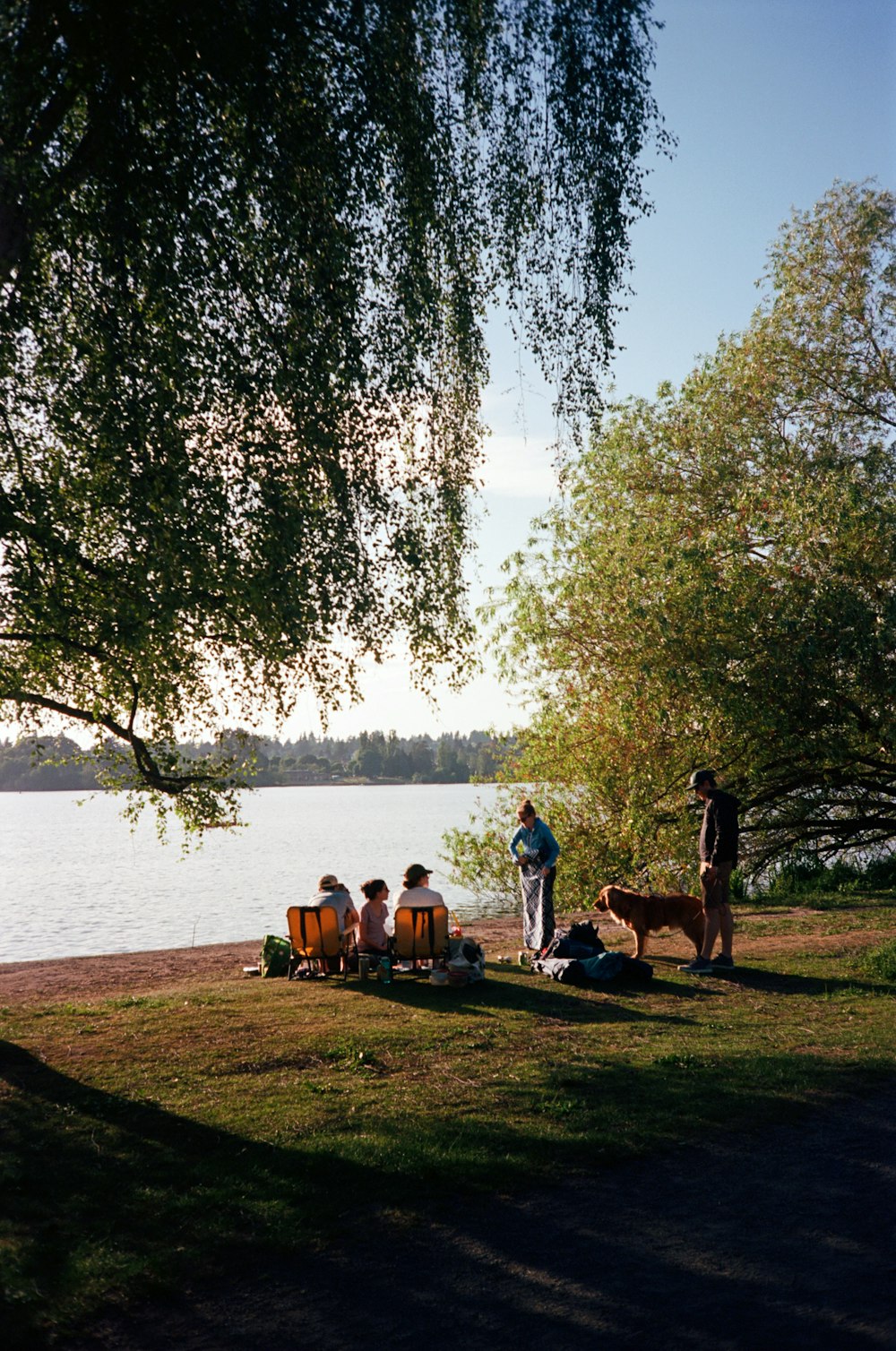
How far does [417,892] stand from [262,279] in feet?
24.4

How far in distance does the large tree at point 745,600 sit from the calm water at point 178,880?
3389 millimetres

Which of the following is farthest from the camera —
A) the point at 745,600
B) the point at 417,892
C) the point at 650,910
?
the point at 745,600

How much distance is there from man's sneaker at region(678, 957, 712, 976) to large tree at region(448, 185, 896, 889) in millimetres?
6050

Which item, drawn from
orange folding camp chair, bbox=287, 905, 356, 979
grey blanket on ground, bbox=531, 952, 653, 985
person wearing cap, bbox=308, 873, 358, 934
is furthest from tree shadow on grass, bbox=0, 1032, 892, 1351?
person wearing cap, bbox=308, 873, 358, 934

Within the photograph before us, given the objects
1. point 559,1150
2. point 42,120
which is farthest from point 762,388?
point 559,1150

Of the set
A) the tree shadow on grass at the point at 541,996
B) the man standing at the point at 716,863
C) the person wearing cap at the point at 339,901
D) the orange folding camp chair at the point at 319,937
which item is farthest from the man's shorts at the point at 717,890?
the orange folding camp chair at the point at 319,937

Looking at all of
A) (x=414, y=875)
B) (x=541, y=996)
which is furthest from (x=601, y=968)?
(x=414, y=875)

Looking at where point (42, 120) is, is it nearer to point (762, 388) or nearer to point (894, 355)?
point (762, 388)

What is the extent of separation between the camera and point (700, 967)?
12836 mm

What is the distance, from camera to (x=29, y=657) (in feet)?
37.4

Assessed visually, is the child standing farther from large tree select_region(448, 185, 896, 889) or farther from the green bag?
large tree select_region(448, 185, 896, 889)

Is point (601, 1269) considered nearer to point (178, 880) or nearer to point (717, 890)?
point (717, 890)

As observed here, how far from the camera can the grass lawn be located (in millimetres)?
5566

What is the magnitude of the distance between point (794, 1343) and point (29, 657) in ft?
31.5
